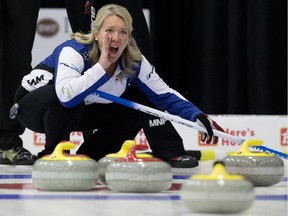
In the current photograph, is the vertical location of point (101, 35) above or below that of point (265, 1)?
below

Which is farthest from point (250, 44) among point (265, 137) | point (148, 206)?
point (148, 206)

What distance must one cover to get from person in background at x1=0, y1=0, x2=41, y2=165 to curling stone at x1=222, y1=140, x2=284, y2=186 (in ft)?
5.24

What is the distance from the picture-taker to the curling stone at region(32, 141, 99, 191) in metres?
2.48

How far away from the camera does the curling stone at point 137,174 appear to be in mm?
2391

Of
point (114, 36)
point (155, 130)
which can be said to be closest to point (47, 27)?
point (155, 130)

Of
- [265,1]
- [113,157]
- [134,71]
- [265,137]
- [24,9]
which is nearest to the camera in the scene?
[113,157]

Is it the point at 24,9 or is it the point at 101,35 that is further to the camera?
the point at 24,9

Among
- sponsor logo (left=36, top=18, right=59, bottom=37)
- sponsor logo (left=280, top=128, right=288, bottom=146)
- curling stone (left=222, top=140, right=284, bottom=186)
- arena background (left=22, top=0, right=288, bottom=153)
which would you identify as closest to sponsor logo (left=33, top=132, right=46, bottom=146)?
arena background (left=22, top=0, right=288, bottom=153)

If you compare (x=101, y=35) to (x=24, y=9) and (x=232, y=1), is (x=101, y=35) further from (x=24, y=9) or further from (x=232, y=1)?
(x=232, y=1)

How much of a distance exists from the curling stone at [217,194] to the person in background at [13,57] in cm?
215

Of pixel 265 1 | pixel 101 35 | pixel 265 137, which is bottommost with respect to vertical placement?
pixel 265 137

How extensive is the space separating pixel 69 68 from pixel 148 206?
3.02 feet

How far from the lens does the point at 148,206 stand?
2133mm

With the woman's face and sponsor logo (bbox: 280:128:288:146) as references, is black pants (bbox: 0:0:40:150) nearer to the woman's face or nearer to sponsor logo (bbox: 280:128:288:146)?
the woman's face
